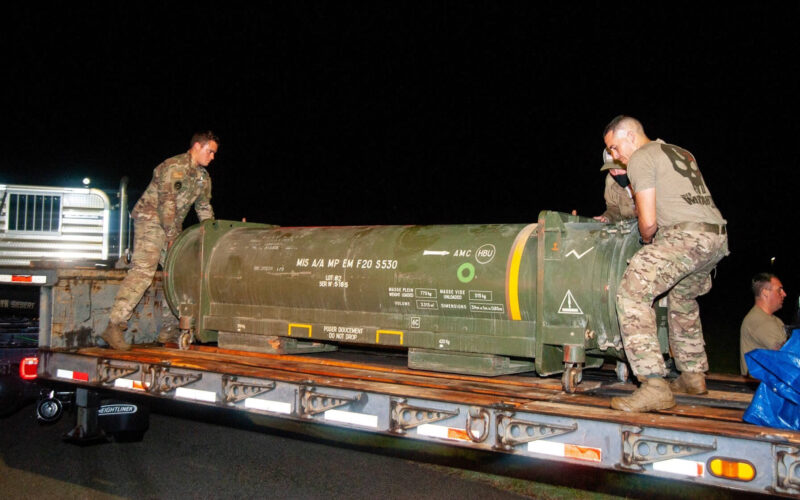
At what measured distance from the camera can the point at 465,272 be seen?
5215 millimetres

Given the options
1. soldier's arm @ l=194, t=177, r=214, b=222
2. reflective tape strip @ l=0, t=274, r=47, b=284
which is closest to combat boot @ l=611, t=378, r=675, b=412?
soldier's arm @ l=194, t=177, r=214, b=222

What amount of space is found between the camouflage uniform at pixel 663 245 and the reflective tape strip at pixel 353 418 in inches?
64.3

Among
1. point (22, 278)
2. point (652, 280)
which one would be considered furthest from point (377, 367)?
point (22, 278)

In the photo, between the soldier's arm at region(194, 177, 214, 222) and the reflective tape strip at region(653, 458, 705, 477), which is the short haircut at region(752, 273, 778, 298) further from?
the soldier's arm at region(194, 177, 214, 222)

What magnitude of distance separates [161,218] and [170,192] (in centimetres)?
30

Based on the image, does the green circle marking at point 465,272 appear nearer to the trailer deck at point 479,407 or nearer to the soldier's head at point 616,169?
the trailer deck at point 479,407

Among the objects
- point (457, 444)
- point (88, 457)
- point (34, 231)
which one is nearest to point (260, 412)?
point (457, 444)

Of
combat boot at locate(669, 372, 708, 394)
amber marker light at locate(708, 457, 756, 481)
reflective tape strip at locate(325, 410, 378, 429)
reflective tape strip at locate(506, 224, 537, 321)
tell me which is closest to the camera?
amber marker light at locate(708, 457, 756, 481)

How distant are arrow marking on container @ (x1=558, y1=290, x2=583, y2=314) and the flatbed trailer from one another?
0.55m

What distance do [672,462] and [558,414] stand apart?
0.61 m

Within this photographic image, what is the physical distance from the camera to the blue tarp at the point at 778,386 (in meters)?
3.53

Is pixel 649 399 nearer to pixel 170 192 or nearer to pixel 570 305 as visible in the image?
pixel 570 305

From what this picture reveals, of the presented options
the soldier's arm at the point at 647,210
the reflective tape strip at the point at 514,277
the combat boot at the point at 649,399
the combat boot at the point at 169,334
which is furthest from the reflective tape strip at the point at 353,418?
the combat boot at the point at 169,334

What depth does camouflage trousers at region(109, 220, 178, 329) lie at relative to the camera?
6828 millimetres
